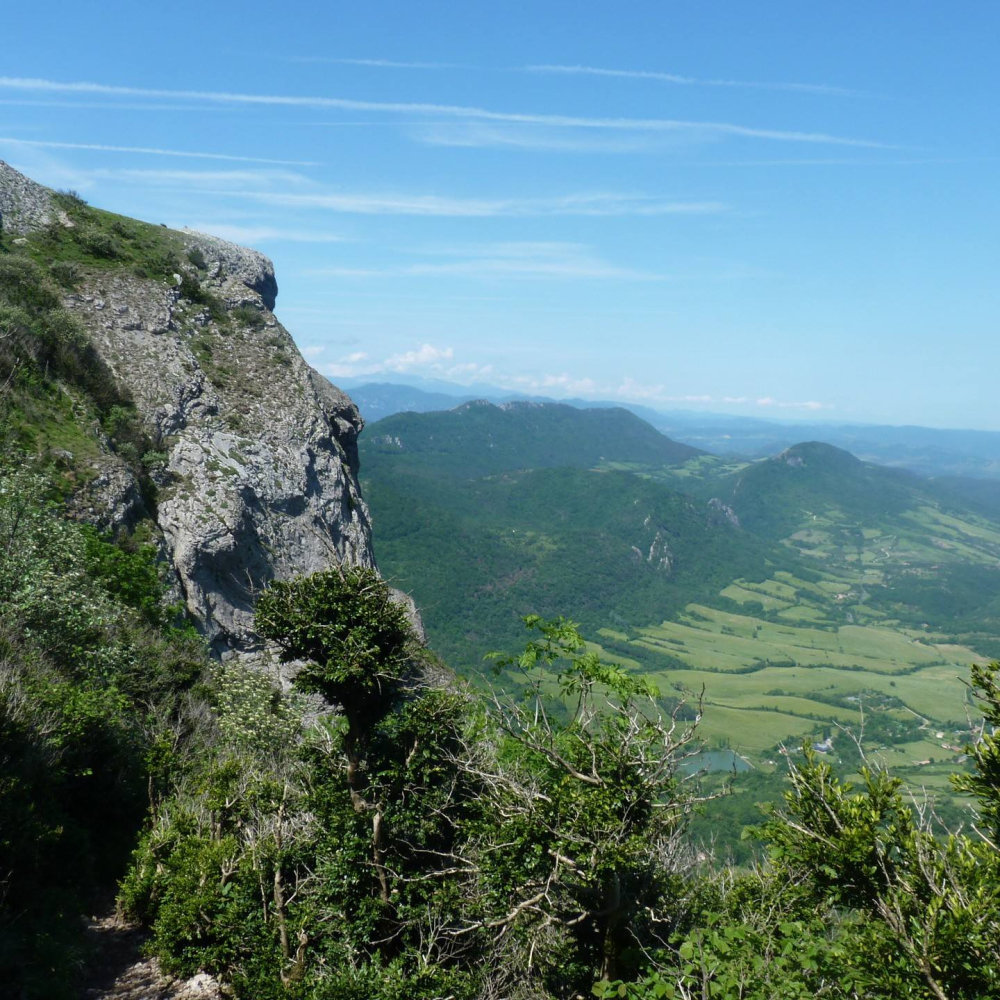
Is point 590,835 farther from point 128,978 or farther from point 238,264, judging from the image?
point 238,264

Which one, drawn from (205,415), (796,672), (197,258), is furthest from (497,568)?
(205,415)

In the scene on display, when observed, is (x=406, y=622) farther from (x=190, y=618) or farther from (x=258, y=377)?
(x=258, y=377)

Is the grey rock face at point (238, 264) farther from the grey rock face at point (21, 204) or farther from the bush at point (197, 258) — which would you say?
the grey rock face at point (21, 204)

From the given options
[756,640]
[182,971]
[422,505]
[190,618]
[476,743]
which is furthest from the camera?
[756,640]

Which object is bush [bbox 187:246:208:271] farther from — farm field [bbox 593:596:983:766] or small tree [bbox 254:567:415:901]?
farm field [bbox 593:596:983:766]

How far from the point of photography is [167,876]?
12.0 meters

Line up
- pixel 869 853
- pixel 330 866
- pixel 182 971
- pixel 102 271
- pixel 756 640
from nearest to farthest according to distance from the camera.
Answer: pixel 869 853 < pixel 182 971 < pixel 330 866 < pixel 102 271 < pixel 756 640

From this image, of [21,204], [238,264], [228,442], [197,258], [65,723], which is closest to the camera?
[65,723]

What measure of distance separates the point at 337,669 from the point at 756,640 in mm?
164136

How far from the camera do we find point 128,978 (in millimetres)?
10789

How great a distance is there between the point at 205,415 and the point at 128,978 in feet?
95.3

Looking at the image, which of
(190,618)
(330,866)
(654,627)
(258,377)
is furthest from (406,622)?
(654,627)

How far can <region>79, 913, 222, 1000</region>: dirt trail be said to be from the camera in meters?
10.4

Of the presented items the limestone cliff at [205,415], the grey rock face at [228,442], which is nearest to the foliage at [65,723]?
the limestone cliff at [205,415]
